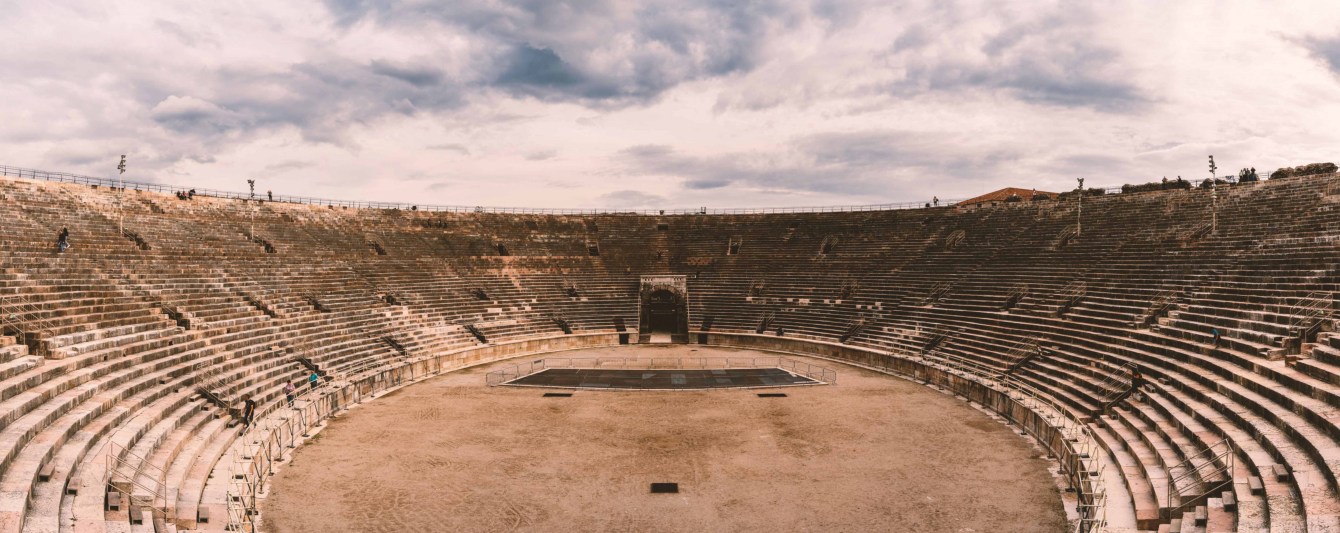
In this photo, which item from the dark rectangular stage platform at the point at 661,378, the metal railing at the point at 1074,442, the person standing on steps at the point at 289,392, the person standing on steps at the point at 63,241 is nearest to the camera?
the metal railing at the point at 1074,442

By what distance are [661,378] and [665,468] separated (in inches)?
543

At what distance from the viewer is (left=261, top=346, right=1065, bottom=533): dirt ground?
16.2m

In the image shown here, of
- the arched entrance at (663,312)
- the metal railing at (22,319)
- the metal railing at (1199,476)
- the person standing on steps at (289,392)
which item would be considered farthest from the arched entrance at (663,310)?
the metal railing at (1199,476)

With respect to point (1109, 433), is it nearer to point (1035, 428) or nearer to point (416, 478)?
point (1035, 428)

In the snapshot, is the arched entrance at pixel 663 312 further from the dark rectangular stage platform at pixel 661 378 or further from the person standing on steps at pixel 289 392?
the person standing on steps at pixel 289 392

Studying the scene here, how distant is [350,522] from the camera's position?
1598cm

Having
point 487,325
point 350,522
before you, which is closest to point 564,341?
point 487,325

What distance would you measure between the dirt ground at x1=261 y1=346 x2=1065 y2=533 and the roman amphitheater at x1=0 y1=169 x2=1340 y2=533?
13 cm

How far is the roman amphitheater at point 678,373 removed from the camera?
1578cm

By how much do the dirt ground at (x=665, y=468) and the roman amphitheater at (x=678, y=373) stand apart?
13 centimetres

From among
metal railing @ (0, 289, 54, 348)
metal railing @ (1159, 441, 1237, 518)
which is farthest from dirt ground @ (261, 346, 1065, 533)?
metal railing @ (0, 289, 54, 348)

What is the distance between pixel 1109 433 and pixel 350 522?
19665mm

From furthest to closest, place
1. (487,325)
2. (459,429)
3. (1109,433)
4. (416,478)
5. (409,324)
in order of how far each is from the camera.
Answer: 1. (487,325)
2. (409,324)
3. (459,429)
4. (1109,433)
5. (416,478)

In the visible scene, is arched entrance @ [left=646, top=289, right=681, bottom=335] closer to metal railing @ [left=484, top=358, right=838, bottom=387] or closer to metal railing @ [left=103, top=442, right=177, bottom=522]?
metal railing @ [left=484, top=358, right=838, bottom=387]
